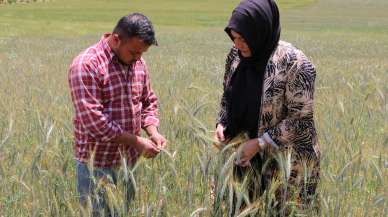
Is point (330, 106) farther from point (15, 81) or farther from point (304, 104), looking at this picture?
point (15, 81)

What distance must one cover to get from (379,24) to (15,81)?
2958 centimetres

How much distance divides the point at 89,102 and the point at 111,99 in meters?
0.13

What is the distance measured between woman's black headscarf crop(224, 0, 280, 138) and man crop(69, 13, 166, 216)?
36 cm

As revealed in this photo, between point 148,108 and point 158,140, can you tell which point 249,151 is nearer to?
point 158,140

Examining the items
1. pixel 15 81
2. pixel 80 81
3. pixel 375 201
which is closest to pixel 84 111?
pixel 80 81

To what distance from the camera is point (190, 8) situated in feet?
161

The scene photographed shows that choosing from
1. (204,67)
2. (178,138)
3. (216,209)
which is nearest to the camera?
(216,209)

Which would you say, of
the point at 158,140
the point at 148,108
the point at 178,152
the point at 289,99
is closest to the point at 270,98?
the point at 289,99

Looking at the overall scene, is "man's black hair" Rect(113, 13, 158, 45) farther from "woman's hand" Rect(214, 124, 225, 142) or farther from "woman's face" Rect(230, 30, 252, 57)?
"woman's hand" Rect(214, 124, 225, 142)

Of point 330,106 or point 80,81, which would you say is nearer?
point 80,81

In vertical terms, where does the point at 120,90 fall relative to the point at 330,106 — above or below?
above

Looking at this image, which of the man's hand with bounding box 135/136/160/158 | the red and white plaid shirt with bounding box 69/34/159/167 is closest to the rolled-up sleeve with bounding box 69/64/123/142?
the red and white plaid shirt with bounding box 69/34/159/167

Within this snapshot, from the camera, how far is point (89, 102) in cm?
243

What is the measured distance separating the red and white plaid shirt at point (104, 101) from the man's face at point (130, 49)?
0.04 m
